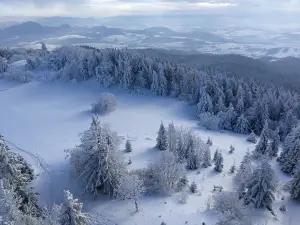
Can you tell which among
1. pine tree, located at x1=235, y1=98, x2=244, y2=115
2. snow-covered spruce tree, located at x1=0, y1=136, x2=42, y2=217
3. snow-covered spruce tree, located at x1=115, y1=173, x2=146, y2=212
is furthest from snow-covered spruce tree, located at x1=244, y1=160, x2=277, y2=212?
pine tree, located at x1=235, y1=98, x2=244, y2=115

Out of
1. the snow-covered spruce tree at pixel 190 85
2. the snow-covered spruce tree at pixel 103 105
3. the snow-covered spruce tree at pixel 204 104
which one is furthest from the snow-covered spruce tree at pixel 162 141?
the snow-covered spruce tree at pixel 204 104

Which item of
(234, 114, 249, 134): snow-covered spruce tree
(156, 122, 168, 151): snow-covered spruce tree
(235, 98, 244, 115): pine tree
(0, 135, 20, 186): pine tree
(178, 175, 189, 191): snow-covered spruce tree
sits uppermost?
(0, 135, 20, 186): pine tree

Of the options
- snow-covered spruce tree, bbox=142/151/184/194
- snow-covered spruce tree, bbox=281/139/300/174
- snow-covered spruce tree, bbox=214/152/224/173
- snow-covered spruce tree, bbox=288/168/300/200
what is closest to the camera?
snow-covered spruce tree, bbox=288/168/300/200

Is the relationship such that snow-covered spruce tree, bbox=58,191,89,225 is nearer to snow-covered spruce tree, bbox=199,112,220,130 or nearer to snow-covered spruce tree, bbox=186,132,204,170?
snow-covered spruce tree, bbox=186,132,204,170

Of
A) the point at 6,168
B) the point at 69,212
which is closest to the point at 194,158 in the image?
the point at 6,168

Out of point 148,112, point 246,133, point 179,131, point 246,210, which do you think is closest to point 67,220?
point 246,210

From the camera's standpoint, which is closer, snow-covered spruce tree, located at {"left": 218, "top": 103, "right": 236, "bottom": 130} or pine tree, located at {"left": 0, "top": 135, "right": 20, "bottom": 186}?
pine tree, located at {"left": 0, "top": 135, "right": 20, "bottom": 186}
